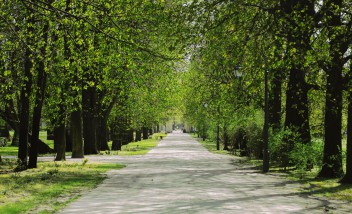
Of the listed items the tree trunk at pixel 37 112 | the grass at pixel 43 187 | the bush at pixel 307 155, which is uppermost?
the tree trunk at pixel 37 112

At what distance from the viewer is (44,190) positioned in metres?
13.2

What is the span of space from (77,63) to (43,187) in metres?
4.21

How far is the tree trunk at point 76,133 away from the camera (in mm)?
26797

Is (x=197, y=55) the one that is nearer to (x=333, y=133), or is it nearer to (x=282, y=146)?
(x=333, y=133)

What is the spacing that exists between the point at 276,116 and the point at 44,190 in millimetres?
17318

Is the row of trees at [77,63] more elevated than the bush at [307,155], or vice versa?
the row of trees at [77,63]

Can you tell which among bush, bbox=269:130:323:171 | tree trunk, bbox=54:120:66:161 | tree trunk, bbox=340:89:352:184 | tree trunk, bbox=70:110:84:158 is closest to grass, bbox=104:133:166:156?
tree trunk, bbox=70:110:84:158

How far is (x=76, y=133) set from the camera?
89.5ft

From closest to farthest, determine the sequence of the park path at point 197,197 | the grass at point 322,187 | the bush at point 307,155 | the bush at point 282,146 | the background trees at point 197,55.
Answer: the park path at point 197,197, the background trees at point 197,55, the grass at point 322,187, the bush at point 307,155, the bush at point 282,146

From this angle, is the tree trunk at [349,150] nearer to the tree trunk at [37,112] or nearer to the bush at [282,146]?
the bush at [282,146]

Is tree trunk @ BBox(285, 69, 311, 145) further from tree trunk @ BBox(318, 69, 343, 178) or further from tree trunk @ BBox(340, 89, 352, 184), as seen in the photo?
tree trunk @ BBox(340, 89, 352, 184)

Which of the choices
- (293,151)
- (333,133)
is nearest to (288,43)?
(333,133)

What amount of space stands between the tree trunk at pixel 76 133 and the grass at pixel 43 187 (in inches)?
272

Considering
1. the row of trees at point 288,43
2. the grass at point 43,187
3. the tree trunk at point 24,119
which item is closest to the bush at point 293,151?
the row of trees at point 288,43
